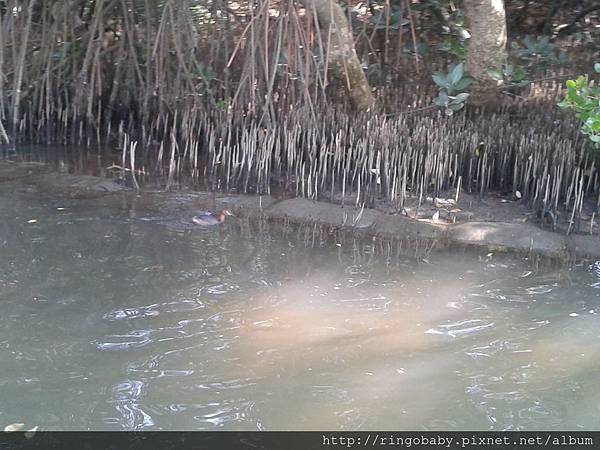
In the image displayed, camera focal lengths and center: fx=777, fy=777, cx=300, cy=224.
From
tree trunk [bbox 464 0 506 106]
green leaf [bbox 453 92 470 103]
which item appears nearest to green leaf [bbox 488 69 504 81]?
tree trunk [bbox 464 0 506 106]

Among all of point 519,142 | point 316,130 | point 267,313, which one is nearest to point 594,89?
point 519,142

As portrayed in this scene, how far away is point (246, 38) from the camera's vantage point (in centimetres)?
590

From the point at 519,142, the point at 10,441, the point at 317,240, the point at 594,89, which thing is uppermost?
the point at 594,89

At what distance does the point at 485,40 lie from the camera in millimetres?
5453

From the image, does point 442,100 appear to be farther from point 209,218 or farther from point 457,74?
point 209,218

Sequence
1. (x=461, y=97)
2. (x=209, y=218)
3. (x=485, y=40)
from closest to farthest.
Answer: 1. (x=209, y=218)
2. (x=461, y=97)
3. (x=485, y=40)

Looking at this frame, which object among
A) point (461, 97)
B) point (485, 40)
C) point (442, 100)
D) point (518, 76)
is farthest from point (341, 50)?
point (518, 76)

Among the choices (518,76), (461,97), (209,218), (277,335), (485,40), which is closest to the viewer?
(277,335)

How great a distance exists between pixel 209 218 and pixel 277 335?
1.66m

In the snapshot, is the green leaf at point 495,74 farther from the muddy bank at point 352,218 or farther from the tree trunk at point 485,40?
the muddy bank at point 352,218

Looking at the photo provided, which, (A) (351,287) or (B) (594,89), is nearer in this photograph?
(A) (351,287)

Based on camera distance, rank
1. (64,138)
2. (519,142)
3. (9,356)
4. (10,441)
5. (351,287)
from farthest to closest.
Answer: (64,138) → (519,142) → (351,287) → (9,356) → (10,441)

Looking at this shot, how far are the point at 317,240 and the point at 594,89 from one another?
6.18ft

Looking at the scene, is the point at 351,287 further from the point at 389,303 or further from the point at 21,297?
the point at 21,297
